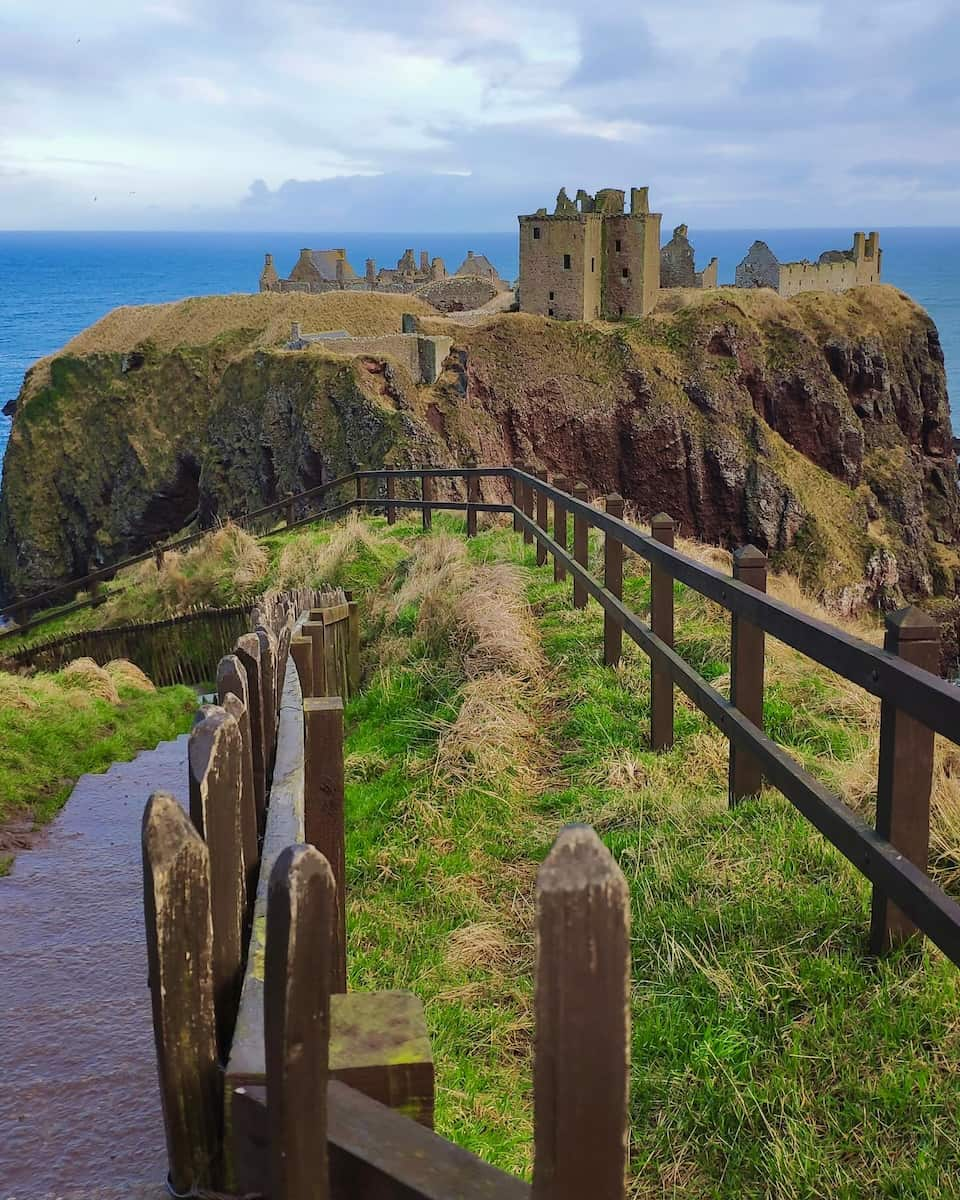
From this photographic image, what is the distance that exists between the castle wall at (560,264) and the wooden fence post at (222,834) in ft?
198

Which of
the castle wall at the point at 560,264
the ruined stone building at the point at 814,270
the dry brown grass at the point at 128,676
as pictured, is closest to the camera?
the dry brown grass at the point at 128,676

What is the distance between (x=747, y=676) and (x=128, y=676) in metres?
7.81

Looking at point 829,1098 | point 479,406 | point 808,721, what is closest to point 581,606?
point 808,721

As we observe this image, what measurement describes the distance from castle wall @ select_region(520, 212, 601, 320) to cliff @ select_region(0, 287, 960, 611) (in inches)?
95.1

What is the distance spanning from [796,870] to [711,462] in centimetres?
5749

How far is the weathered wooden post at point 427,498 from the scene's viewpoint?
54.3 feet

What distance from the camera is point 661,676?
5824mm

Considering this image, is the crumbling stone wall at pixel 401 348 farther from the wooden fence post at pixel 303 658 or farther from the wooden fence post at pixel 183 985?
the wooden fence post at pixel 183 985

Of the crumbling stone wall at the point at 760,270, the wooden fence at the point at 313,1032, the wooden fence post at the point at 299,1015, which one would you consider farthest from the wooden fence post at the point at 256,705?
the crumbling stone wall at the point at 760,270

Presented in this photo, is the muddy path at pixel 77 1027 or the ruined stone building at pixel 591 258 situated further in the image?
the ruined stone building at pixel 591 258

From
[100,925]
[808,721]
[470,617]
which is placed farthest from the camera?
[470,617]

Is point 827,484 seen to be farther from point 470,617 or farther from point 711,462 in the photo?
point 470,617

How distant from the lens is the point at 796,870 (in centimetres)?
405

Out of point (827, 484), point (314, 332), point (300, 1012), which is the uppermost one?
point (314, 332)
